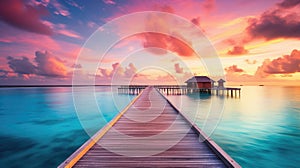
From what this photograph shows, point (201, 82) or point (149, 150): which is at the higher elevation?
point (201, 82)

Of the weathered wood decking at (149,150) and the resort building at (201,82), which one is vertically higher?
the resort building at (201,82)

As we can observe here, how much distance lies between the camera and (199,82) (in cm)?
3597

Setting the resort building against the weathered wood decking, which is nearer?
the weathered wood decking

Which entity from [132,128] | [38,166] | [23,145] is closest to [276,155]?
[132,128]

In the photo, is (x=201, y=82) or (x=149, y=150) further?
(x=201, y=82)

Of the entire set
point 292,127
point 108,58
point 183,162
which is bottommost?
point 292,127

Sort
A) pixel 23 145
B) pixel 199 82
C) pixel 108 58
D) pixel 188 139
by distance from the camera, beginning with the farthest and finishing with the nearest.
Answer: pixel 199 82, pixel 108 58, pixel 23 145, pixel 188 139

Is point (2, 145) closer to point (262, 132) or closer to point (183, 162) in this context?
point (183, 162)

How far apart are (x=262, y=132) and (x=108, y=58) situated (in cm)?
2430

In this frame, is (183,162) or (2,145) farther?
(2,145)

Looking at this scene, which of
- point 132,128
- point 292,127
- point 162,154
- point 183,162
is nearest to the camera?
point 183,162

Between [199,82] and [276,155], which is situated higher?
[199,82]

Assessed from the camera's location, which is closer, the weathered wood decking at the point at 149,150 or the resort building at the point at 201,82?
the weathered wood decking at the point at 149,150

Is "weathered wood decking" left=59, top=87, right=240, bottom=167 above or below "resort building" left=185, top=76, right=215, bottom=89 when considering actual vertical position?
below
